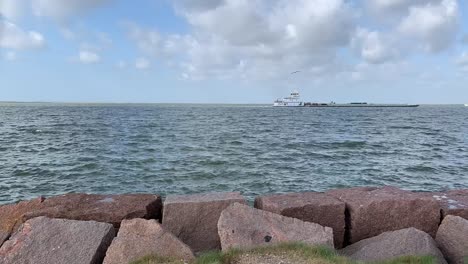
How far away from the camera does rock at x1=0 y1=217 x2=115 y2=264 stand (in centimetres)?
600

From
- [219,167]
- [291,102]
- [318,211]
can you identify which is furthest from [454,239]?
[291,102]

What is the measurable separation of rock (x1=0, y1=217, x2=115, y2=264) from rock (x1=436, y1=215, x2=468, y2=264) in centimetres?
509

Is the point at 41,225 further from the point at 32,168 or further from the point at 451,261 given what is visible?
the point at 32,168

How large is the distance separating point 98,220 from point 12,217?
60.9 inches

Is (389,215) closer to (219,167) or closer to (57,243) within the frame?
(57,243)

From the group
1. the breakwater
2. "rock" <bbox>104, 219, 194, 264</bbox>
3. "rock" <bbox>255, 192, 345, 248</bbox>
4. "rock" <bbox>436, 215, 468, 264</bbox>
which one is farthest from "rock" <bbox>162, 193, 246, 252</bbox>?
"rock" <bbox>436, 215, 468, 264</bbox>

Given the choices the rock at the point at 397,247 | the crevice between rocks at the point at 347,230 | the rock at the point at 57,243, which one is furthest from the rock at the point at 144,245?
the crevice between rocks at the point at 347,230

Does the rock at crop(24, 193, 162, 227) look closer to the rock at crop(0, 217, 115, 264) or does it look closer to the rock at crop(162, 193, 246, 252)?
the rock at crop(162, 193, 246, 252)

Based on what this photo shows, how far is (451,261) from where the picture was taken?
22.2 ft

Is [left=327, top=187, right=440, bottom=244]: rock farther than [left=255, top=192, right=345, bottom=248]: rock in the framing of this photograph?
Yes

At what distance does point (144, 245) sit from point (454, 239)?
469cm

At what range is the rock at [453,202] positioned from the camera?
26.4 feet

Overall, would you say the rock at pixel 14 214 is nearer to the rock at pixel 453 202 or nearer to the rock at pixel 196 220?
the rock at pixel 196 220

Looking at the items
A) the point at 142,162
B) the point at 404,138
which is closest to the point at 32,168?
the point at 142,162
